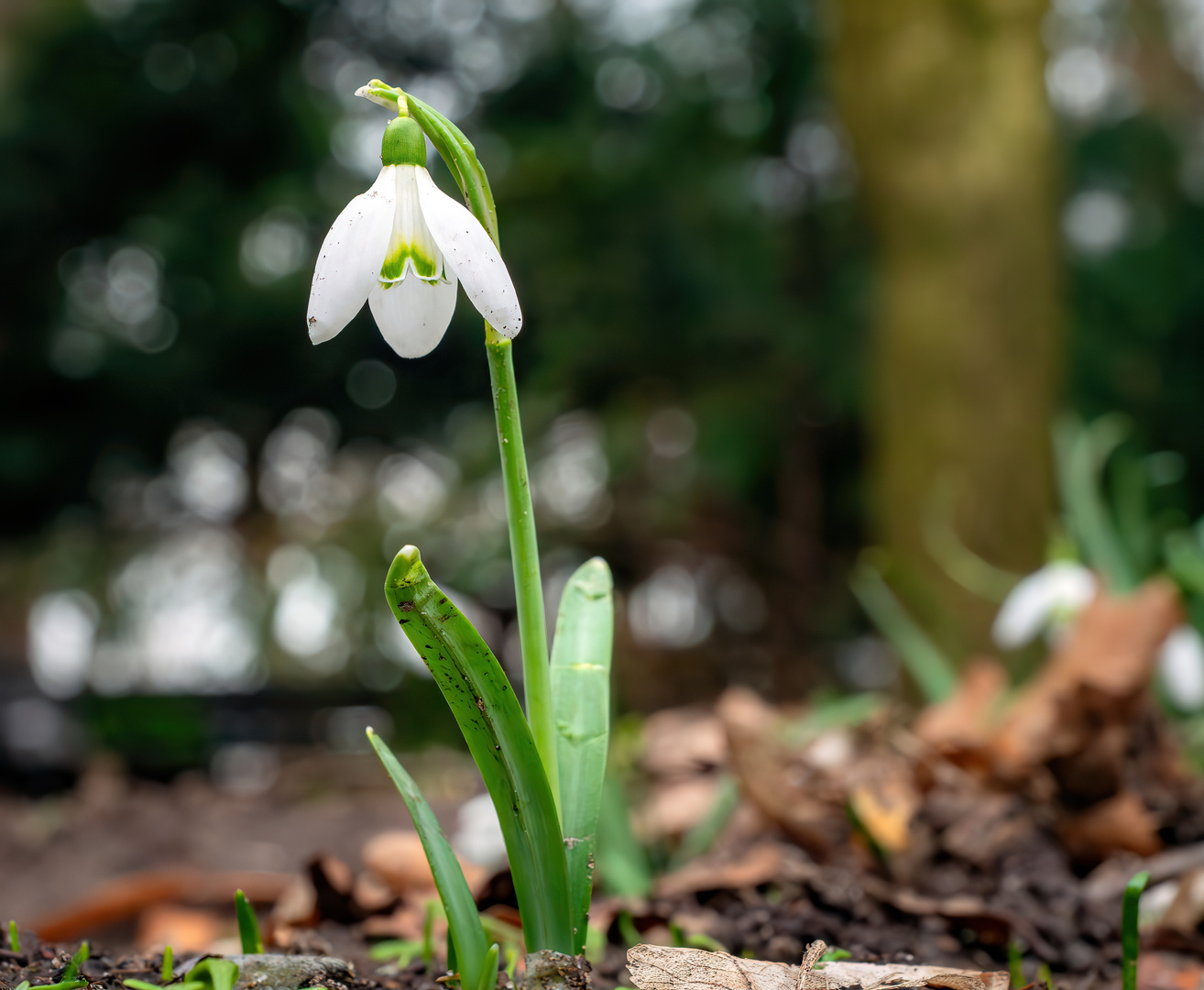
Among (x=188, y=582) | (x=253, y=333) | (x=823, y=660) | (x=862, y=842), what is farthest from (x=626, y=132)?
→ (x=862, y=842)

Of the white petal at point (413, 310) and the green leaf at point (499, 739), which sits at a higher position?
the white petal at point (413, 310)

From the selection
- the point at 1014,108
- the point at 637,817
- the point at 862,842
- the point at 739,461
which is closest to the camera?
the point at 862,842

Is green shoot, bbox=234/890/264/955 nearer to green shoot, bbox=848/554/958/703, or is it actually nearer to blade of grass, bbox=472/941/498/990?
blade of grass, bbox=472/941/498/990

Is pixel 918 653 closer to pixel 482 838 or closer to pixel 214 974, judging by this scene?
pixel 482 838

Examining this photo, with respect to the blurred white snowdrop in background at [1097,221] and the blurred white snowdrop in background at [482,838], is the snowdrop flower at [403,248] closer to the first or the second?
the blurred white snowdrop in background at [482,838]

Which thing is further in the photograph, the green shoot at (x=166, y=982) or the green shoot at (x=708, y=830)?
the green shoot at (x=708, y=830)

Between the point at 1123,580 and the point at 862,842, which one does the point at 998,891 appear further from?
the point at 1123,580

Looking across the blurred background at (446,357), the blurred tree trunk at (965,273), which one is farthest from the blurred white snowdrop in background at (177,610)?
the blurred tree trunk at (965,273)
